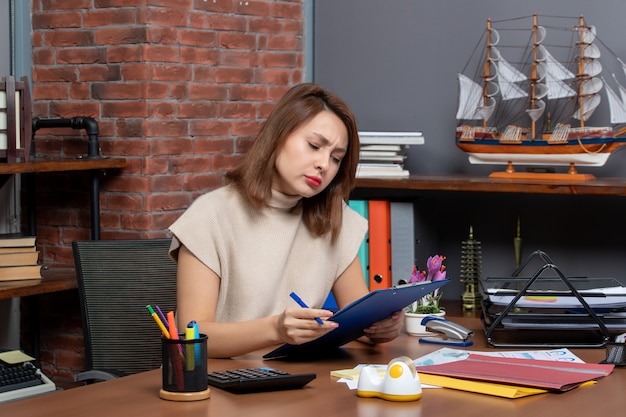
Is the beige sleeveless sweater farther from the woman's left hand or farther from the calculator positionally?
the calculator

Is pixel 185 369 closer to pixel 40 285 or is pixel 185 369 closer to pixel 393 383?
pixel 393 383

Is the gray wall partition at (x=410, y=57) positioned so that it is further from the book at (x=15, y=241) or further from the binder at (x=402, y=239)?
the book at (x=15, y=241)

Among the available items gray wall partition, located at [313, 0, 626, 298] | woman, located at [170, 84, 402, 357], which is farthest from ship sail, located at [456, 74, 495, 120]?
woman, located at [170, 84, 402, 357]

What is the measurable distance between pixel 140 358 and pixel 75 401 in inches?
37.8

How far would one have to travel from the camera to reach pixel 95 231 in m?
3.05

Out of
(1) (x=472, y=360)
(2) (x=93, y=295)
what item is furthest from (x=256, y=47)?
(1) (x=472, y=360)

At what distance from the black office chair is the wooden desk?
756mm

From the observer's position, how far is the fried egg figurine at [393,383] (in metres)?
1.67

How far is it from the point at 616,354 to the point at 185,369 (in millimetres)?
912

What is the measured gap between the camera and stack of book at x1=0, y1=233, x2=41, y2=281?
111 inches

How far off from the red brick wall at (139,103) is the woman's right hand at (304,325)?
1.26m

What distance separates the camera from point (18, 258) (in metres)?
2.86

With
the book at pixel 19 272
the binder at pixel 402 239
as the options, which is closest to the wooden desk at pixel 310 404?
the book at pixel 19 272

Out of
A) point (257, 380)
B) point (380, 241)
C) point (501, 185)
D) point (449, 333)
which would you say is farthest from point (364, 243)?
point (257, 380)
